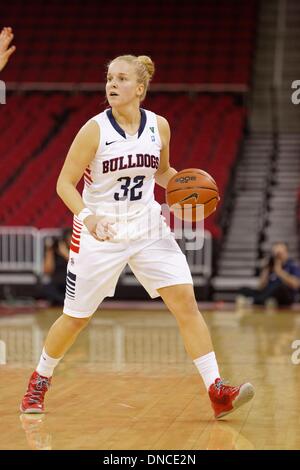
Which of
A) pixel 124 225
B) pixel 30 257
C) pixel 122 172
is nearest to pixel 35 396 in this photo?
pixel 124 225

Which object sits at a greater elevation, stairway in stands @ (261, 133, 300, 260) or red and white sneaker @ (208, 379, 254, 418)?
stairway in stands @ (261, 133, 300, 260)

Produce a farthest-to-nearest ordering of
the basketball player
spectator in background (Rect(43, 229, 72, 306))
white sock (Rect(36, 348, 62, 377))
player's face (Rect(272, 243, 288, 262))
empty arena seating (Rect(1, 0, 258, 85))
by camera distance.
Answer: empty arena seating (Rect(1, 0, 258, 85)) < spectator in background (Rect(43, 229, 72, 306)) < player's face (Rect(272, 243, 288, 262)) < white sock (Rect(36, 348, 62, 377)) < the basketball player

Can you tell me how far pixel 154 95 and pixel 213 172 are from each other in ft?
12.9

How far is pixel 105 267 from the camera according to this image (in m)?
4.43

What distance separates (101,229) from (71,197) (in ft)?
1.13

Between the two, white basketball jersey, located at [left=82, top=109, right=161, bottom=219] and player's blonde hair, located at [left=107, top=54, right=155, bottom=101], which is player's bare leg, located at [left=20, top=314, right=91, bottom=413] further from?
player's blonde hair, located at [left=107, top=54, right=155, bottom=101]

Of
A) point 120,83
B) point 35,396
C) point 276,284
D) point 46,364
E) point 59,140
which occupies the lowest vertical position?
point 276,284

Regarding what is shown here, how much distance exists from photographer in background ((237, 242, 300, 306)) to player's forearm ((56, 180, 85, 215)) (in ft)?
27.2

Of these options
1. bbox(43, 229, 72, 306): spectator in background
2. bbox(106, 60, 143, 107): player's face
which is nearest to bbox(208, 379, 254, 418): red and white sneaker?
bbox(106, 60, 143, 107): player's face

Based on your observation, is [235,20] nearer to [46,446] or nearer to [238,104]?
[238,104]

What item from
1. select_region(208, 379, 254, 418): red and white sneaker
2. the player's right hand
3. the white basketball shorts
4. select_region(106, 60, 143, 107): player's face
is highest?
select_region(106, 60, 143, 107): player's face

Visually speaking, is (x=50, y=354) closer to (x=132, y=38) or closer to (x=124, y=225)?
(x=124, y=225)

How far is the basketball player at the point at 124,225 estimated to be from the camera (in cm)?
440

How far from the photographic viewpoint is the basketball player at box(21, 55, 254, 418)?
4.40 metres
